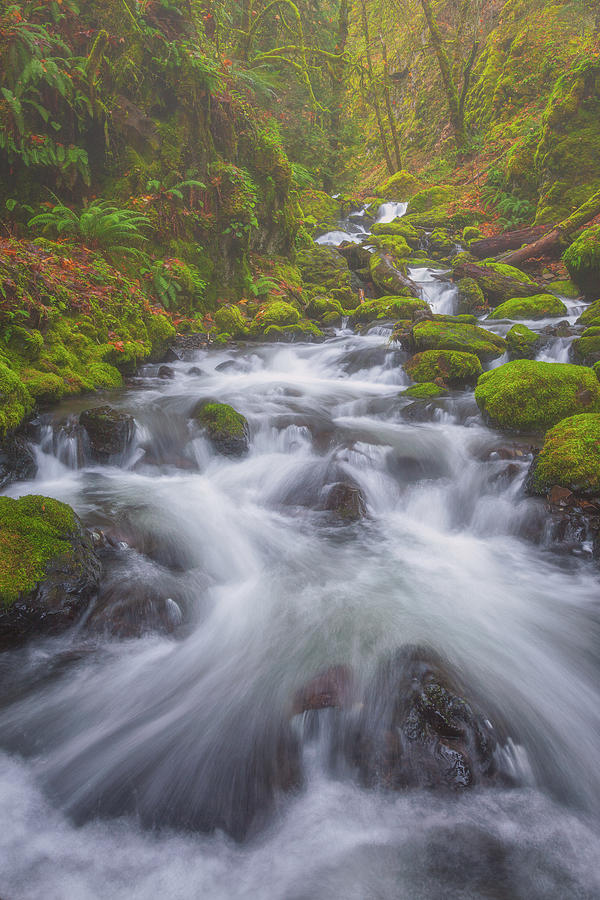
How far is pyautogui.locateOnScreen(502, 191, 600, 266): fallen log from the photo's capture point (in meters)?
13.5

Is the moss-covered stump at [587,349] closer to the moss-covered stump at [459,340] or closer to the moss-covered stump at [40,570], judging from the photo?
the moss-covered stump at [459,340]

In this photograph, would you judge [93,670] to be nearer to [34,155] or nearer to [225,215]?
[34,155]

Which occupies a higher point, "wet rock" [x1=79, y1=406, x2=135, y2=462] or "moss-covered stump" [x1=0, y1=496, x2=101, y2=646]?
"wet rock" [x1=79, y1=406, x2=135, y2=462]

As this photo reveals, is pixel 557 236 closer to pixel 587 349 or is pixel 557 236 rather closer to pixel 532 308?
pixel 532 308

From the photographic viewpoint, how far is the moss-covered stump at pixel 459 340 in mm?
8430

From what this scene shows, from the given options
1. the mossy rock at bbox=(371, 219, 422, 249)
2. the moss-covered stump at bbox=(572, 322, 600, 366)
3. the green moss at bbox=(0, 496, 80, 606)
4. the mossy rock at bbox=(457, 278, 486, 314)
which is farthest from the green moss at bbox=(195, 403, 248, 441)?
the mossy rock at bbox=(371, 219, 422, 249)

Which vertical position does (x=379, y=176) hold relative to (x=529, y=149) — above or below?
above

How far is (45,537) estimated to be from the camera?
3.18 metres

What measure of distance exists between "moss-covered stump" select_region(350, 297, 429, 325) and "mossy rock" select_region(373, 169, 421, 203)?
1699 cm

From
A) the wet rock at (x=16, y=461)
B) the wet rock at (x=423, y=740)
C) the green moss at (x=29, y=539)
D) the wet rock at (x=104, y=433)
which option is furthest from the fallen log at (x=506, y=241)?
the green moss at (x=29, y=539)

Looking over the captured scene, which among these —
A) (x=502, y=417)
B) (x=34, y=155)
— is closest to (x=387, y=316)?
(x=502, y=417)

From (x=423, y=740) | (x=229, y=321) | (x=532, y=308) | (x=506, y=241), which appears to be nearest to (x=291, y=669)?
(x=423, y=740)

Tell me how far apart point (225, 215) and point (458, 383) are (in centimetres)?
692

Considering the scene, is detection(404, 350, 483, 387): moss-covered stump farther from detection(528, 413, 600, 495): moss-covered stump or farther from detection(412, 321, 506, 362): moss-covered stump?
detection(528, 413, 600, 495): moss-covered stump
